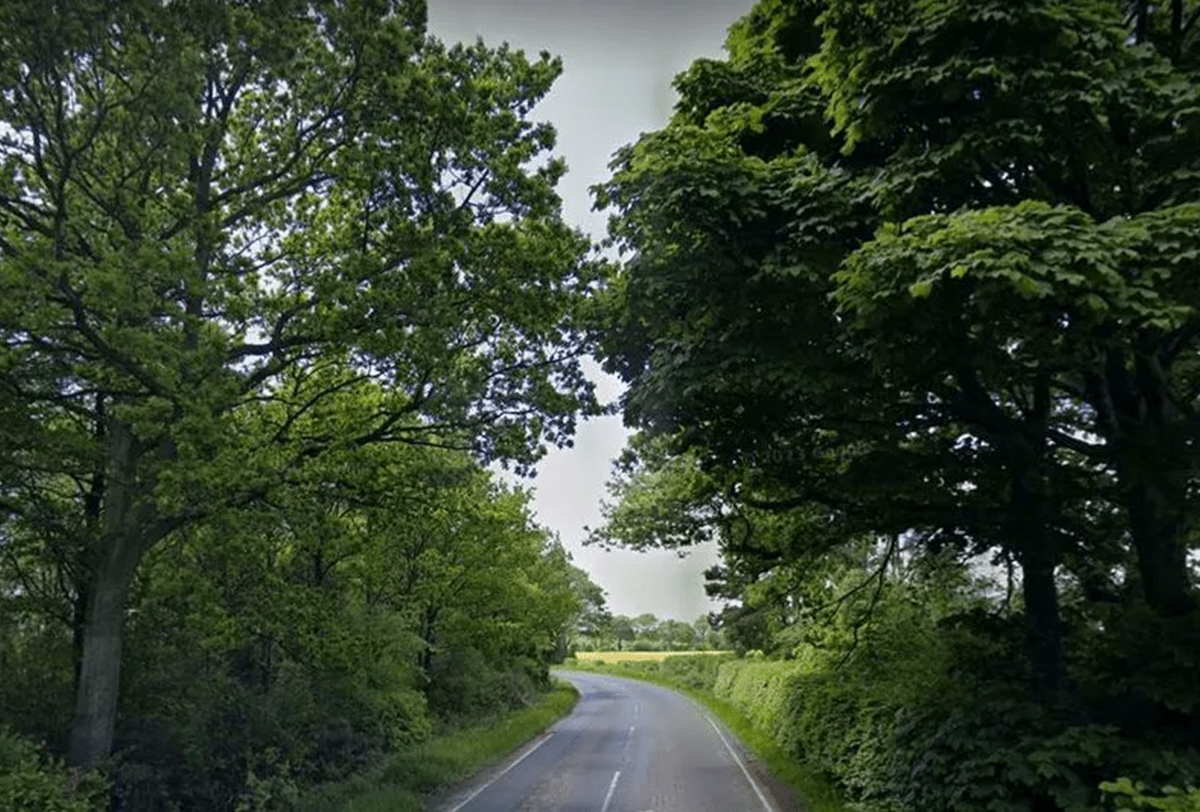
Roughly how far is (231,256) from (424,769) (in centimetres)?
1020

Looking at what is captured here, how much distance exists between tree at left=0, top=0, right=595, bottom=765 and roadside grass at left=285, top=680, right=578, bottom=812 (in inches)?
151

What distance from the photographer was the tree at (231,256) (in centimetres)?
915

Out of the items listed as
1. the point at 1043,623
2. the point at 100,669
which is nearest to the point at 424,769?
the point at 100,669

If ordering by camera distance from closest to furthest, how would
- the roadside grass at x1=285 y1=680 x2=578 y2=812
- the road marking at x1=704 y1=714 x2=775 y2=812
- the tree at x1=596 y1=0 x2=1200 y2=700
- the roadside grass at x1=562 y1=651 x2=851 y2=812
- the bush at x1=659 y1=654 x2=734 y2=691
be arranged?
the tree at x1=596 y1=0 x2=1200 y2=700 < the roadside grass at x1=285 y1=680 x2=578 y2=812 < the roadside grass at x1=562 y1=651 x2=851 y2=812 < the road marking at x1=704 y1=714 x2=775 y2=812 < the bush at x1=659 y1=654 x2=734 y2=691

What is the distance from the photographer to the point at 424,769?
16.1 meters

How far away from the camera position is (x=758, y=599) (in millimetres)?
17094

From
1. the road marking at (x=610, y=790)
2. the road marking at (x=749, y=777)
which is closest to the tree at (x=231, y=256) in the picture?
the road marking at (x=610, y=790)

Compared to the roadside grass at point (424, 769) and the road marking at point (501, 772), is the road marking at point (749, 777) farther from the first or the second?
the roadside grass at point (424, 769)

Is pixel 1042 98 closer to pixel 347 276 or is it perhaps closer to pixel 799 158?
pixel 799 158

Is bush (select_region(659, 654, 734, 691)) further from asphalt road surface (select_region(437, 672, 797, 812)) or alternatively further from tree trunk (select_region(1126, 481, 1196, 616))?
tree trunk (select_region(1126, 481, 1196, 616))

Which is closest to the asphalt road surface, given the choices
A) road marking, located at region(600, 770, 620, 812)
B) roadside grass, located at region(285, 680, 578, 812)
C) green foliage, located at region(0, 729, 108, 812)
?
road marking, located at region(600, 770, 620, 812)

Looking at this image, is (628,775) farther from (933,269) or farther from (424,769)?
(933,269)

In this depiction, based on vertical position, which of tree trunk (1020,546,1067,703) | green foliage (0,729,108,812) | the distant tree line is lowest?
the distant tree line

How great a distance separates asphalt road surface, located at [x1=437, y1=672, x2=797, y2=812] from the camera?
1439 centimetres
